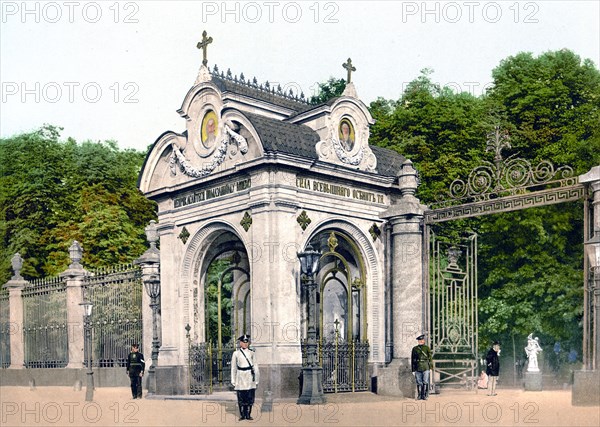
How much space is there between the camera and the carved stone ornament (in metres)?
18.5

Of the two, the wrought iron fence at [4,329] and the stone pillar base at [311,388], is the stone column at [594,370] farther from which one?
the wrought iron fence at [4,329]

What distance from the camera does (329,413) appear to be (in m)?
15.2

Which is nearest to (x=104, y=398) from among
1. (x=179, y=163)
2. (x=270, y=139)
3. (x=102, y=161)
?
(x=179, y=163)

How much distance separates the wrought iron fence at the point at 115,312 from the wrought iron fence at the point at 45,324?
1118mm

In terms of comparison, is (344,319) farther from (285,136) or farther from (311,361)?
(285,136)

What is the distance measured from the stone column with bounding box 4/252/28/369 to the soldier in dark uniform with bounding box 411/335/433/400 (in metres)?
15.6

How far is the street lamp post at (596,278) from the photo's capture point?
15.0 metres

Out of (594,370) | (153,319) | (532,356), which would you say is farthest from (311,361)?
(532,356)

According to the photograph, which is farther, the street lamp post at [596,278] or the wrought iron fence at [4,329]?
the wrought iron fence at [4,329]

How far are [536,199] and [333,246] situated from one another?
15.3 ft

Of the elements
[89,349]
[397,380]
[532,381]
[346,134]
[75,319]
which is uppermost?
[346,134]

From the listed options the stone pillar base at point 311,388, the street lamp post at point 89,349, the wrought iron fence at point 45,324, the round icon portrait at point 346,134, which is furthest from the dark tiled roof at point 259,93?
the wrought iron fence at point 45,324

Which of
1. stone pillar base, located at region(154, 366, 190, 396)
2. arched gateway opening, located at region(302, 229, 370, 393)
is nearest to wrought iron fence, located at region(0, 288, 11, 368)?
stone pillar base, located at region(154, 366, 190, 396)

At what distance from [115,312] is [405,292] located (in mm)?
9599
